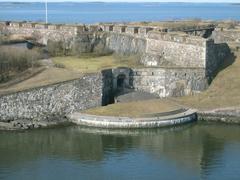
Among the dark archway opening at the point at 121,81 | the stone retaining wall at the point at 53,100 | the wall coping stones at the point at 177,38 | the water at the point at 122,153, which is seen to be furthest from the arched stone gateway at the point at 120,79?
the water at the point at 122,153

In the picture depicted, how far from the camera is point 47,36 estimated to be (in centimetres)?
3591

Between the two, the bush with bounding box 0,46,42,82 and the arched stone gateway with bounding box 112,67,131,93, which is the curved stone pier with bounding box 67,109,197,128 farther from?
the bush with bounding box 0,46,42,82

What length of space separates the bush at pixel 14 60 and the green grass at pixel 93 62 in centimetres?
160

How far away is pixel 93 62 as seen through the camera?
99.4 ft

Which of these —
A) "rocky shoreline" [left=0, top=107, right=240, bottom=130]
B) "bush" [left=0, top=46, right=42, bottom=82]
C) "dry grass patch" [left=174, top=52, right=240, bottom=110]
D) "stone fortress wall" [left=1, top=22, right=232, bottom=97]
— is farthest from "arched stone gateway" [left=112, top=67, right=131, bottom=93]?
"bush" [left=0, top=46, right=42, bottom=82]

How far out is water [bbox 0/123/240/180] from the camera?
1771cm

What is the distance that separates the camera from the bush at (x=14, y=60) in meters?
26.0

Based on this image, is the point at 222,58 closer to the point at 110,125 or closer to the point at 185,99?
the point at 185,99

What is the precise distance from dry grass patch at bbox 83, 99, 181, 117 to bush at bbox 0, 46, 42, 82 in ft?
15.0

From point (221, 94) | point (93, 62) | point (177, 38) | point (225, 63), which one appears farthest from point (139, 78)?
point (225, 63)

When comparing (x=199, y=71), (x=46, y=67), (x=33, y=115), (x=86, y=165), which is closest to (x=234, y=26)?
(x=199, y=71)

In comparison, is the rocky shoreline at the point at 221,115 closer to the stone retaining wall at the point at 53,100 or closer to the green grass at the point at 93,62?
the stone retaining wall at the point at 53,100

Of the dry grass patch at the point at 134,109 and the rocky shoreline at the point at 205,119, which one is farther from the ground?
the dry grass patch at the point at 134,109

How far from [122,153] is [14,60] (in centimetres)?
907
